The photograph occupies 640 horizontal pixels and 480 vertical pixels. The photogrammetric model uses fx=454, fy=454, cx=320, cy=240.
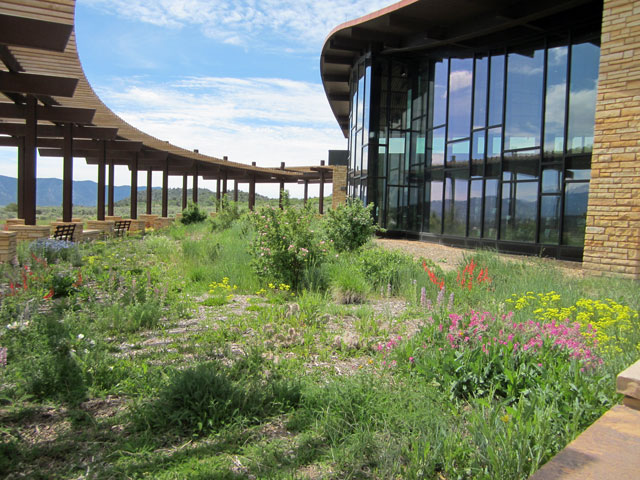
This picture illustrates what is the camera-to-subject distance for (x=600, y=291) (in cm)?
606

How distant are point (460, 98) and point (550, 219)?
502 centimetres

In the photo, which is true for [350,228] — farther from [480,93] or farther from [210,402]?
[210,402]

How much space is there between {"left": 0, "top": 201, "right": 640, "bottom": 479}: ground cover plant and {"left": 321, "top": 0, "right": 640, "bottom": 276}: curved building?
569 cm

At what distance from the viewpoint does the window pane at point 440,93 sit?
14.9 meters

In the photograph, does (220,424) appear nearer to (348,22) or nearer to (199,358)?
(199,358)

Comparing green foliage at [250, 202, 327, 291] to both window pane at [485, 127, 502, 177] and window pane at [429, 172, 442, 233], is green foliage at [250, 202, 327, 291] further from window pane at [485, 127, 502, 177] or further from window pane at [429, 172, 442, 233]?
window pane at [429, 172, 442, 233]

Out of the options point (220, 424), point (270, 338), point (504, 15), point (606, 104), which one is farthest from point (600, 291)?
point (504, 15)

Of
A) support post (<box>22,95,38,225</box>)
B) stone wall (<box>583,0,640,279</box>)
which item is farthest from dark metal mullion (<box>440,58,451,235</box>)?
support post (<box>22,95,38,225</box>)

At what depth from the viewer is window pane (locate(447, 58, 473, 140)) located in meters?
14.0

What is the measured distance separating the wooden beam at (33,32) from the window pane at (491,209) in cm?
1087

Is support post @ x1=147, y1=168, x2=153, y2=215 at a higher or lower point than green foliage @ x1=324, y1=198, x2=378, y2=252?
higher

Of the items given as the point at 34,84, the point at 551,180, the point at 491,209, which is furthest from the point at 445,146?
the point at 34,84

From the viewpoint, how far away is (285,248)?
6758 mm

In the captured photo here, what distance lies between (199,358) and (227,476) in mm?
1466
